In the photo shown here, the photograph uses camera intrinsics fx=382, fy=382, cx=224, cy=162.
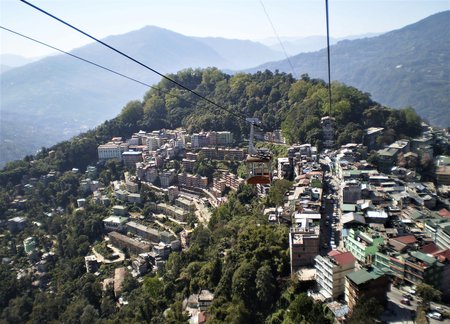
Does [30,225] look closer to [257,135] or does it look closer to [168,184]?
[168,184]

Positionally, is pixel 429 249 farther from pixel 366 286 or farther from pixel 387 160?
pixel 387 160

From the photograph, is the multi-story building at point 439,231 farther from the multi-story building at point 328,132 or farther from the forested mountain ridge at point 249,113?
the multi-story building at point 328,132

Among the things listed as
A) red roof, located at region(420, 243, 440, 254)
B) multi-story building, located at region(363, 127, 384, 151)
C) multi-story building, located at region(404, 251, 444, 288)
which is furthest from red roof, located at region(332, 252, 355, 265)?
multi-story building, located at region(363, 127, 384, 151)

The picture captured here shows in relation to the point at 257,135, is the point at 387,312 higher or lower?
lower

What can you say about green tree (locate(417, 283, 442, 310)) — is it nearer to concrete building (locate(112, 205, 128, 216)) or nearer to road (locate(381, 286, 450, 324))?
road (locate(381, 286, 450, 324))

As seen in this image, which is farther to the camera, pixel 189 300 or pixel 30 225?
pixel 30 225

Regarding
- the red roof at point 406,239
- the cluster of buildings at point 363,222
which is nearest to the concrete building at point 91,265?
the cluster of buildings at point 363,222

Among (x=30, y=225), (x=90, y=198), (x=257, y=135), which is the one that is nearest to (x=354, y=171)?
(x=257, y=135)
